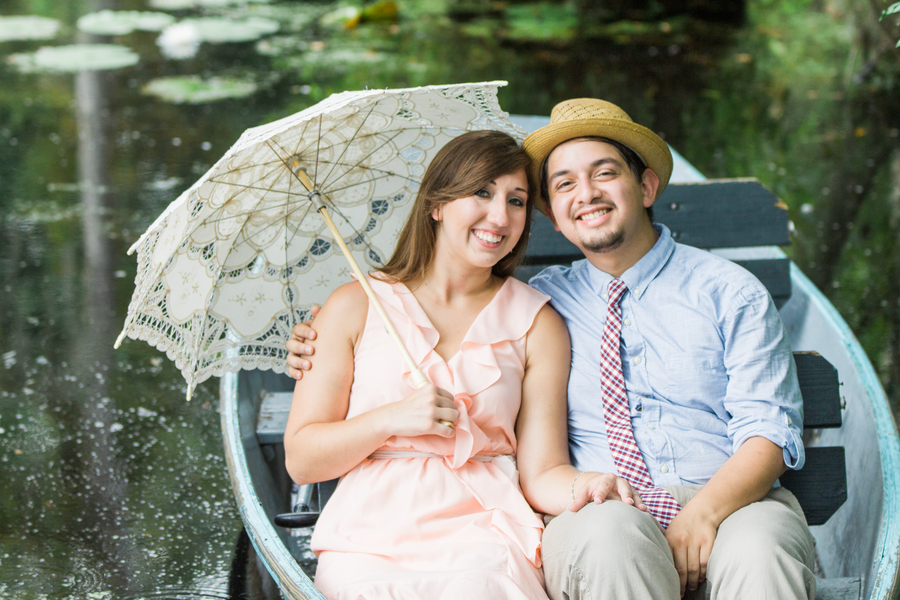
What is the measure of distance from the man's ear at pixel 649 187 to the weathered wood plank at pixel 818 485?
806mm

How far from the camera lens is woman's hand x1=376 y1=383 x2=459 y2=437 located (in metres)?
2.05

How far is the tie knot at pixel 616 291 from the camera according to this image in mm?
2398

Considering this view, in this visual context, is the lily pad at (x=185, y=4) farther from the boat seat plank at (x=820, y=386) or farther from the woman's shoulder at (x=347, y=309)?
the boat seat plank at (x=820, y=386)

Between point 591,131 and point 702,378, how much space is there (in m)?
0.70

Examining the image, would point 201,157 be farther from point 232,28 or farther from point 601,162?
point 232,28

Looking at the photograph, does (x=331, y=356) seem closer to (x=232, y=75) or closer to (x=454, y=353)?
(x=454, y=353)

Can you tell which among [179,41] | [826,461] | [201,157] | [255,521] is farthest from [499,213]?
[179,41]

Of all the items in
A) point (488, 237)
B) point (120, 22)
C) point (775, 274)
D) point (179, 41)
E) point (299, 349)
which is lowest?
point (299, 349)

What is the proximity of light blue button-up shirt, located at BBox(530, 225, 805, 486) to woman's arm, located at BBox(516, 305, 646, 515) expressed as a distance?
82mm

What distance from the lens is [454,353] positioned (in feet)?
7.64

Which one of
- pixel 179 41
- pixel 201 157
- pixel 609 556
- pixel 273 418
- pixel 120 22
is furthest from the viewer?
pixel 120 22

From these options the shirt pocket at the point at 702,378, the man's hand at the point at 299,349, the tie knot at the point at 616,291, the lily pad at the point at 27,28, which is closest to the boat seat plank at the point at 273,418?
the man's hand at the point at 299,349

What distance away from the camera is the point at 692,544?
6.65ft

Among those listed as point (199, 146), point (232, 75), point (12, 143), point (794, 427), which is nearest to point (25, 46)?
point (232, 75)
